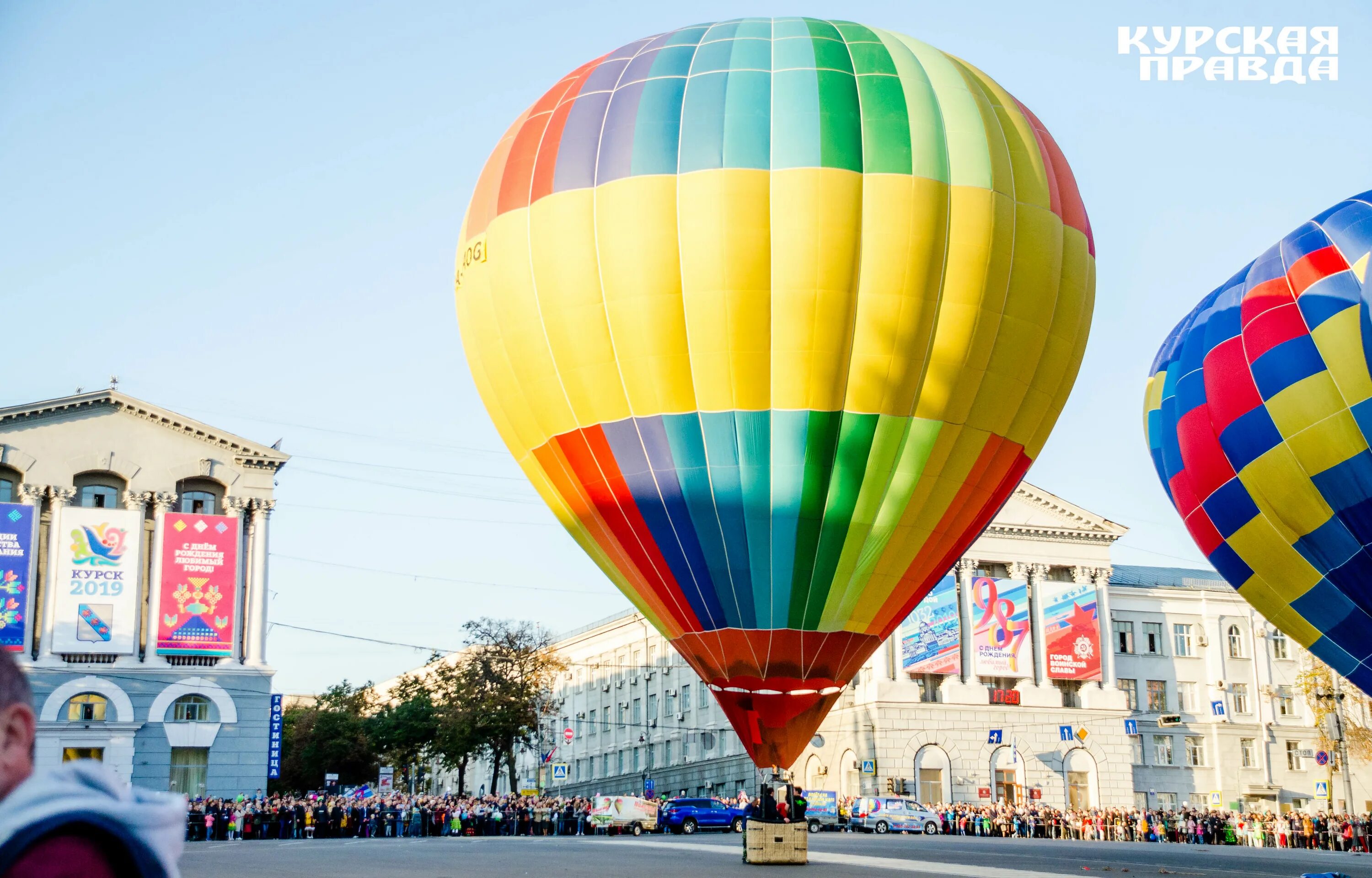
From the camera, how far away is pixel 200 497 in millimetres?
51969

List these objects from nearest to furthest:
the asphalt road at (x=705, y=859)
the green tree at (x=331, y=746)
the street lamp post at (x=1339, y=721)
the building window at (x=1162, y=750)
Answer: the asphalt road at (x=705, y=859) → the street lamp post at (x=1339, y=721) → the building window at (x=1162, y=750) → the green tree at (x=331, y=746)

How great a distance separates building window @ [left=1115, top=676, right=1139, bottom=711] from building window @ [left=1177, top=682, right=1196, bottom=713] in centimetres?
230

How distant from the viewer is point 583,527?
2005cm

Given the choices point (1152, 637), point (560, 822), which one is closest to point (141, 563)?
point (560, 822)

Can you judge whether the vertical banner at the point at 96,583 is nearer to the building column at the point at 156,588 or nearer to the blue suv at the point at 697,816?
the building column at the point at 156,588

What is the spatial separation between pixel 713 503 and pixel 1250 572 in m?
11.8

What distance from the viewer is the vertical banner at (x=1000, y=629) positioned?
2443 inches

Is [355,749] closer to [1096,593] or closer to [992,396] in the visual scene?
[1096,593]

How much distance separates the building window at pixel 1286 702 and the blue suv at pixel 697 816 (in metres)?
34.8

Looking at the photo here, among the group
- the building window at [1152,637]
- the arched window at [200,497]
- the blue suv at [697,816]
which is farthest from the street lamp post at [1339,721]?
the arched window at [200,497]

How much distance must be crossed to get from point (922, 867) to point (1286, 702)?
52.5m

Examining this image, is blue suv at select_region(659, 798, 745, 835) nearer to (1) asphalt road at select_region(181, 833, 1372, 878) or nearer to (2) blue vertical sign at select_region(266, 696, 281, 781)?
(1) asphalt road at select_region(181, 833, 1372, 878)

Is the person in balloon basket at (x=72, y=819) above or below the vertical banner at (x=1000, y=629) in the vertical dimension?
below

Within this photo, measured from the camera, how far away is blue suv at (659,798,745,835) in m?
44.2
